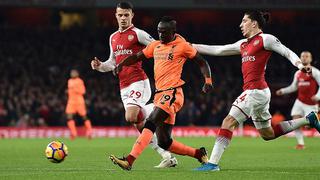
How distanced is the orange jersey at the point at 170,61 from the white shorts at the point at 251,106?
0.88 metres

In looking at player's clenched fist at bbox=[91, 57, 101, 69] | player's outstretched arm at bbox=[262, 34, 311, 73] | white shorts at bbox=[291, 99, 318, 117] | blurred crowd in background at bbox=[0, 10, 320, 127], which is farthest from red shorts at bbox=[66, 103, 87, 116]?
player's outstretched arm at bbox=[262, 34, 311, 73]

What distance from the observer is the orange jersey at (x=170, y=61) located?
10.8 meters

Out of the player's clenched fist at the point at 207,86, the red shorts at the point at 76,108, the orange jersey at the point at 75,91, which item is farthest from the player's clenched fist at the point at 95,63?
the orange jersey at the point at 75,91

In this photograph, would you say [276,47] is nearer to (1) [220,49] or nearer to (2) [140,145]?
(1) [220,49]

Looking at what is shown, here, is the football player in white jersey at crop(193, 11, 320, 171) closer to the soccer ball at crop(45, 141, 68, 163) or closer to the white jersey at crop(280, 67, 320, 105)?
the soccer ball at crop(45, 141, 68, 163)

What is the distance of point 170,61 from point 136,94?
5.66ft

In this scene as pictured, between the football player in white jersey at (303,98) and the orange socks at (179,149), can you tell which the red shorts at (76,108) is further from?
the orange socks at (179,149)

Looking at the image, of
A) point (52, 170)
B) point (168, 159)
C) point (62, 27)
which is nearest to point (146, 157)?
point (168, 159)

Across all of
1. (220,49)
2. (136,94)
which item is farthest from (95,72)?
(220,49)

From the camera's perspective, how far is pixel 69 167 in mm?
12008

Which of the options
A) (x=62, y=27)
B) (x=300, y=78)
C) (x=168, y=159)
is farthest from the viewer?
(x=62, y=27)

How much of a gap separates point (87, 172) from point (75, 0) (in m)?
21.2

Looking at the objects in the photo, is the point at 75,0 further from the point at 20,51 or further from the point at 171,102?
the point at 171,102

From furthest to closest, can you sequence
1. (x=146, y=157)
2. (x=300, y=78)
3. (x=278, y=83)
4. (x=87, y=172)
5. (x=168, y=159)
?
(x=278, y=83) < (x=300, y=78) < (x=146, y=157) < (x=168, y=159) < (x=87, y=172)
